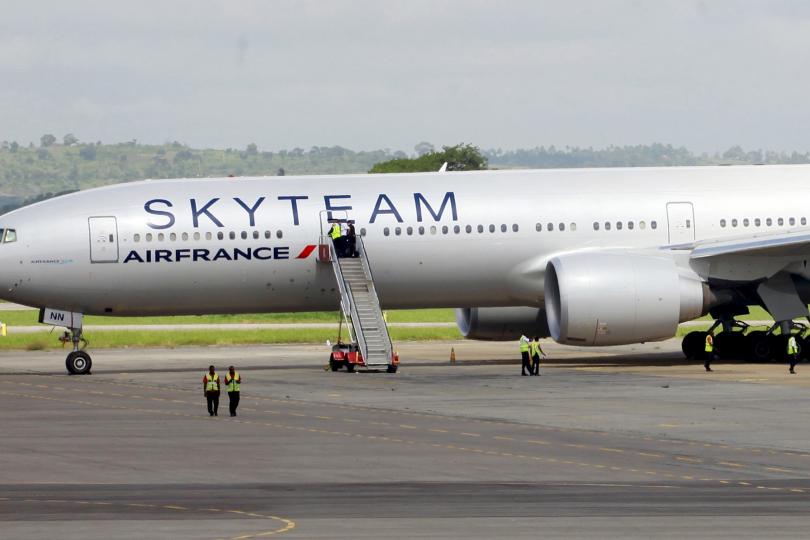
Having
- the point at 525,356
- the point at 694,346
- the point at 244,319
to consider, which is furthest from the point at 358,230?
the point at 244,319

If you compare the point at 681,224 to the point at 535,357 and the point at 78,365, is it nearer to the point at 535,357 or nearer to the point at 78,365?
the point at 535,357

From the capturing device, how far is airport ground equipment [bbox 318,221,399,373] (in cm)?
4153

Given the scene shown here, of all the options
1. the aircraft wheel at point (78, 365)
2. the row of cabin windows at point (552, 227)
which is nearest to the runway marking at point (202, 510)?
the aircraft wheel at point (78, 365)

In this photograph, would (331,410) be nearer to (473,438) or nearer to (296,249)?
(473,438)

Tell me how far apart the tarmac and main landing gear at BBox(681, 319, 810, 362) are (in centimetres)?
113

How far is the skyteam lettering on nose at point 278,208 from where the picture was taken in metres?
42.5

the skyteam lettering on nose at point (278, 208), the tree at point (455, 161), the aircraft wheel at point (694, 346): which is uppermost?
the tree at point (455, 161)

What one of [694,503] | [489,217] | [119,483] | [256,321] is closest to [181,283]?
[489,217]

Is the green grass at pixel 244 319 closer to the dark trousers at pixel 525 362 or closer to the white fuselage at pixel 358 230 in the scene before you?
the white fuselage at pixel 358 230

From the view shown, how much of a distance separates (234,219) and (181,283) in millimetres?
2393

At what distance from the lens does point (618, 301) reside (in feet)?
134

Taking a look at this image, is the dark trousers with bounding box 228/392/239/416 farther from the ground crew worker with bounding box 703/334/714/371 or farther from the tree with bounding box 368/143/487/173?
the tree with bounding box 368/143/487/173

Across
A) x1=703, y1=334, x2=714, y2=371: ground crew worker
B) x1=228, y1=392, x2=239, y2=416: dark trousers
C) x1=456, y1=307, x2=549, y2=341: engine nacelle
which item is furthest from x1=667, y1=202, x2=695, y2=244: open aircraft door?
x1=228, y1=392, x2=239, y2=416: dark trousers

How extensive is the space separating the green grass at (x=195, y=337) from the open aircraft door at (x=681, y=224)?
17.7 metres
